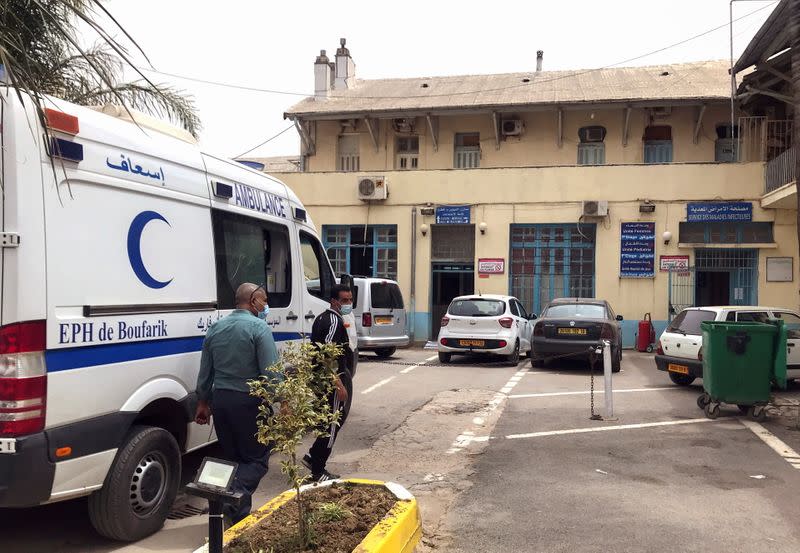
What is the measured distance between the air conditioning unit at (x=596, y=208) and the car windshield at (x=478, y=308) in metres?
→ 6.03

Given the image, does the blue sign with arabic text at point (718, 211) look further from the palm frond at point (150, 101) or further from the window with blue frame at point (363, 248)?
the palm frond at point (150, 101)

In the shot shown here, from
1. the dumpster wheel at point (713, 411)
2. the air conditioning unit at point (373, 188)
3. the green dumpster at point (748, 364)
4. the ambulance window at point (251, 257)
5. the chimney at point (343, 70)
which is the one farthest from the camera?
the chimney at point (343, 70)

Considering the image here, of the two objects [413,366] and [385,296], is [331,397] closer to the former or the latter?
[413,366]

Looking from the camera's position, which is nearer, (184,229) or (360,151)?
(184,229)

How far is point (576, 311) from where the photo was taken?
1425 centimetres

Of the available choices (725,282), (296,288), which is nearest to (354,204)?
(725,282)

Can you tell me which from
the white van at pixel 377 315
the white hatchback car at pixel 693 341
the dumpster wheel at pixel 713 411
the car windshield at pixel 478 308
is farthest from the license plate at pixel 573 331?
the dumpster wheel at pixel 713 411

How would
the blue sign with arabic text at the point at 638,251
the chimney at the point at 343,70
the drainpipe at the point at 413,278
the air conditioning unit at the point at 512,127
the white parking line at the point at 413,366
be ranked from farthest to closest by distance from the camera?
the chimney at the point at 343,70
the air conditioning unit at the point at 512,127
the drainpipe at the point at 413,278
the blue sign with arabic text at the point at 638,251
the white parking line at the point at 413,366

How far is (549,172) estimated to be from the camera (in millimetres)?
20078

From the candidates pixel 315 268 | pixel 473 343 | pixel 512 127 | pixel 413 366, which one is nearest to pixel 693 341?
pixel 473 343

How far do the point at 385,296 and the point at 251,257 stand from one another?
32.4 feet

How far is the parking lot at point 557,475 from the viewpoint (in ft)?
14.9

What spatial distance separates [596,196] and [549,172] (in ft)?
5.05

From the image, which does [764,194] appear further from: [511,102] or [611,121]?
[511,102]
